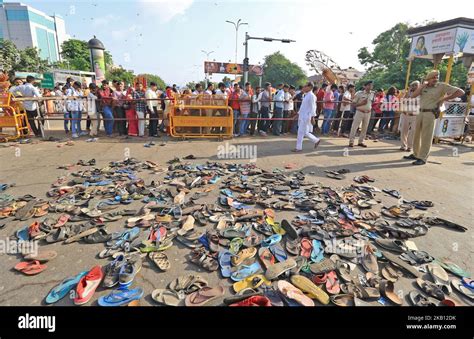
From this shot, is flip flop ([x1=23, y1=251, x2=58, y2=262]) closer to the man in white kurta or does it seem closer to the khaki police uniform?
the man in white kurta

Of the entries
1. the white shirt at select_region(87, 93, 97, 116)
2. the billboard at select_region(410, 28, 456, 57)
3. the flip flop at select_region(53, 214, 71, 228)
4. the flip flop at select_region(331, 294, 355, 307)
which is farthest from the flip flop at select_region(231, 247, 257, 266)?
the billboard at select_region(410, 28, 456, 57)

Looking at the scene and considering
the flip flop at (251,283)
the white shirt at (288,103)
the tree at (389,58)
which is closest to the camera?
the flip flop at (251,283)

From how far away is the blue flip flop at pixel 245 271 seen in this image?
7.87 ft

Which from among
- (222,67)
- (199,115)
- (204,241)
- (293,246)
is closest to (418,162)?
(293,246)

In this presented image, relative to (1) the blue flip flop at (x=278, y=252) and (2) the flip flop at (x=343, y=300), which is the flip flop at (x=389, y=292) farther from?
(1) the blue flip flop at (x=278, y=252)

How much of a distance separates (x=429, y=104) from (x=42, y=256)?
7.83 meters

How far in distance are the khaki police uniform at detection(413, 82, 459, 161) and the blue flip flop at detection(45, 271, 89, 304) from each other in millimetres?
7408

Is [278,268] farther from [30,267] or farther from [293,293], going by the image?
[30,267]

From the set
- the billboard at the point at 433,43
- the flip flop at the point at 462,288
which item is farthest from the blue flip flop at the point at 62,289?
the billboard at the point at 433,43

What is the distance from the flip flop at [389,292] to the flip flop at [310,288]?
519mm
